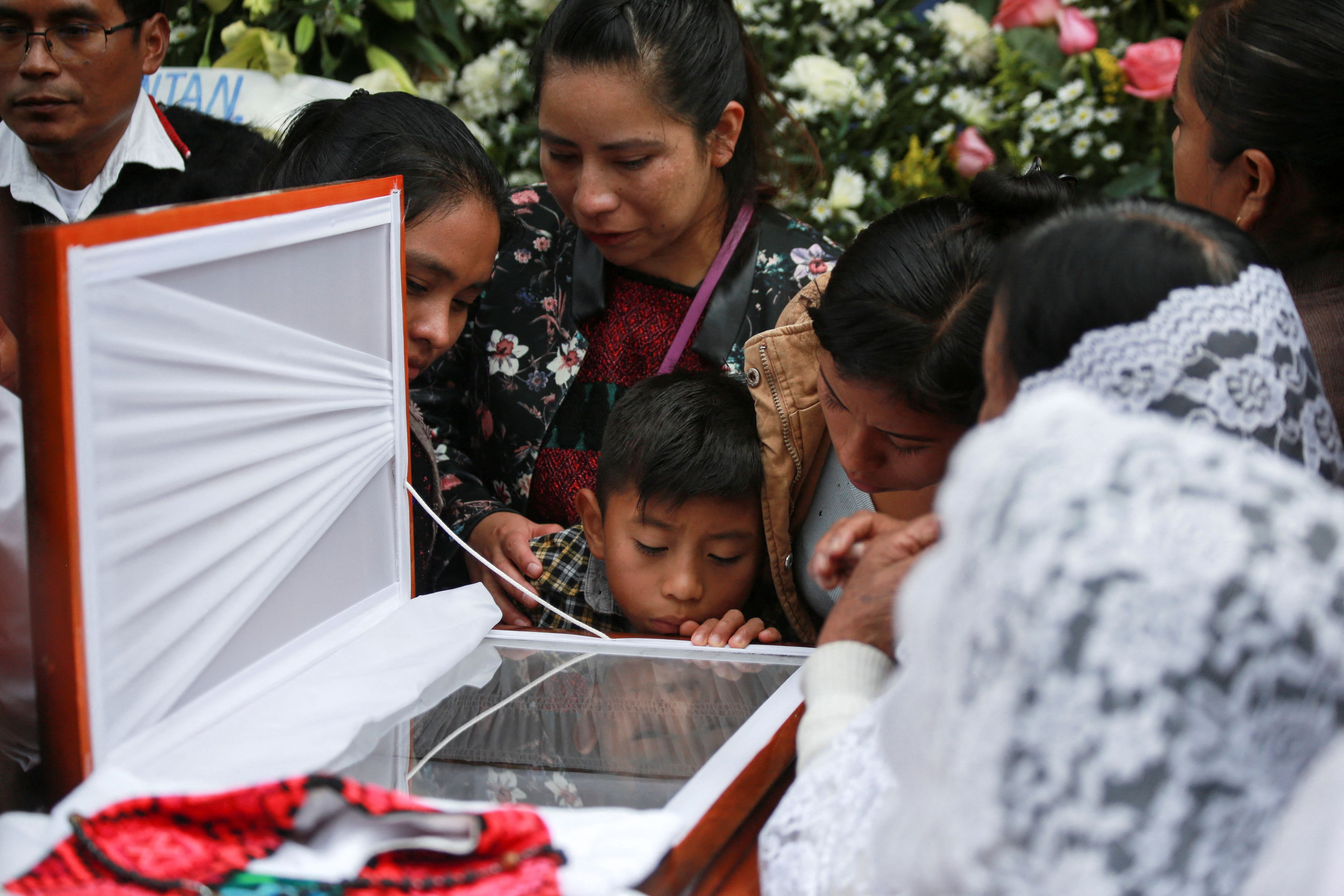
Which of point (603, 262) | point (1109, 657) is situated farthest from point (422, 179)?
point (1109, 657)

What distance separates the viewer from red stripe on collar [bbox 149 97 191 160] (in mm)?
2168

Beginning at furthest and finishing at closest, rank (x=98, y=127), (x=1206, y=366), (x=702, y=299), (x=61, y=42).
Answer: (x=98, y=127) → (x=61, y=42) → (x=702, y=299) → (x=1206, y=366)

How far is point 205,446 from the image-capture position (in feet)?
2.99

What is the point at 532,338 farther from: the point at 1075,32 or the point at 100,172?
the point at 1075,32

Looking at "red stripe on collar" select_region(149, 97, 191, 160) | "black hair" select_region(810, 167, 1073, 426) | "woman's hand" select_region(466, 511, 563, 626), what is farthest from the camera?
"red stripe on collar" select_region(149, 97, 191, 160)

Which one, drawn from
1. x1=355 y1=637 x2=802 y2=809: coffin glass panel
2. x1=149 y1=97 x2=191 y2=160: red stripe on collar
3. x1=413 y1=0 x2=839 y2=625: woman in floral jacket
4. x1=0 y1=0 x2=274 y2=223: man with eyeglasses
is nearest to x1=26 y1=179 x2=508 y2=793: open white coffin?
x1=355 y1=637 x2=802 y2=809: coffin glass panel

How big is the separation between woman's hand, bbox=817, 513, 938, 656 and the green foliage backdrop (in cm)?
157

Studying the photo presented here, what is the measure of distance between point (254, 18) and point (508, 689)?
2.04 metres

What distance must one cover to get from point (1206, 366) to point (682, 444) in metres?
0.90

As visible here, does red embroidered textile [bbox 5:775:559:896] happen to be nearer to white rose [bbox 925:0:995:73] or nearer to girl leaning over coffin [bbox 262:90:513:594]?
girl leaning over coffin [bbox 262:90:513:594]

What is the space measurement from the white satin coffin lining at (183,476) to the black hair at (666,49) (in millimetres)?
789

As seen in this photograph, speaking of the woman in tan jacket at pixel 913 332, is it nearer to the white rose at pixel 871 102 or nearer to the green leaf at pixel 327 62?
the white rose at pixel 871 102

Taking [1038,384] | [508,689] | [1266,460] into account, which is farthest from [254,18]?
[1266,460]

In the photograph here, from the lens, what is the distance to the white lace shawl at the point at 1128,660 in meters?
0.54
